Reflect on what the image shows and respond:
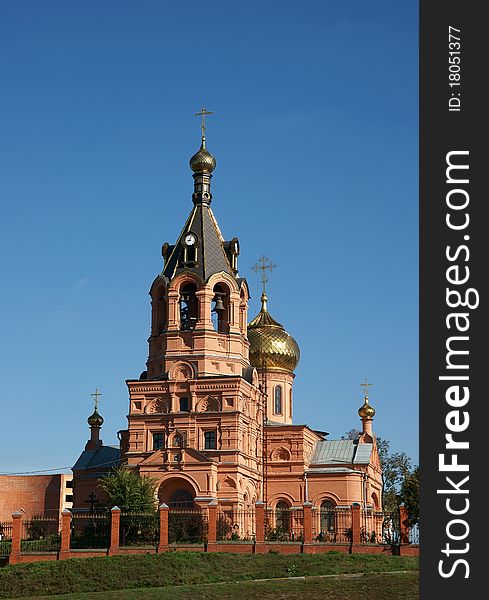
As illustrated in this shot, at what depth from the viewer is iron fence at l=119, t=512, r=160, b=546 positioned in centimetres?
2867

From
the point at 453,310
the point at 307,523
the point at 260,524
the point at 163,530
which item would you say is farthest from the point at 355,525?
the point at 453,310

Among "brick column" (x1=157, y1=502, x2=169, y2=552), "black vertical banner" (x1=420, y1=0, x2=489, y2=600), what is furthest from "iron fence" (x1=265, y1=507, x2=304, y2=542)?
"black vertical banner" (x1=420, y1=0, x2=489, y2=600)

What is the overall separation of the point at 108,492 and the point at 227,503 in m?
3.75

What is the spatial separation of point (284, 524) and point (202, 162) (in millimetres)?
12885

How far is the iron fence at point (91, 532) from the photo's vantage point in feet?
95.2

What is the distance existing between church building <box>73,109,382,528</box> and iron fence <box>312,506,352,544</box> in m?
1.57

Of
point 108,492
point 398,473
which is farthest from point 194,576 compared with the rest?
point 398,473

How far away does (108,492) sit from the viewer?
30.8 m

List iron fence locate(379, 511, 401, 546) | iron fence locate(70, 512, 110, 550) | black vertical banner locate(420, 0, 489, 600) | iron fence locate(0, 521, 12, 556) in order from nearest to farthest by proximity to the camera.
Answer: black vertical banner locate(420, 0, 489, 600) → iron fence locate(0, 521, 12, 556) → iron fence locate(379, 511, 401, 546) → iron fence locate(70, 512, 110, 550)

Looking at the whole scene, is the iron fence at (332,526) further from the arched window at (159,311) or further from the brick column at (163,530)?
the arched window at (159,311)

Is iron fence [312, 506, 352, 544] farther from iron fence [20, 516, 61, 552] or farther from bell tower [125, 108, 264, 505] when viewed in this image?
iron fence [20, 516, 61, 552]

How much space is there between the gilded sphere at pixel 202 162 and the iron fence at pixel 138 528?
42.4ft

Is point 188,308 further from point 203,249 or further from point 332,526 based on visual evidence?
point 332,526

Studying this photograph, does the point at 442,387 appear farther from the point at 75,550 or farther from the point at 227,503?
the point at 227,503
